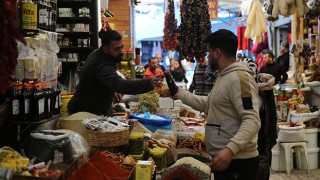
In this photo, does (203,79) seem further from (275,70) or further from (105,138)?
(105,138)

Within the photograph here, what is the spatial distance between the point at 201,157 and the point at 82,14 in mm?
4668

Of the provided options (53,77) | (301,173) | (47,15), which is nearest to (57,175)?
(53,77)

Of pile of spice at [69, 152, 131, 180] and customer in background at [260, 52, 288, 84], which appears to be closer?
pile of spice at [69, 152, 131, 180]

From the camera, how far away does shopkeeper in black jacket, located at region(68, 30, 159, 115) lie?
14.1ft

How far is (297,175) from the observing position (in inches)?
291

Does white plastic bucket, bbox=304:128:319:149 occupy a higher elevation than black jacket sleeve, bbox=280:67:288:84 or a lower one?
lower

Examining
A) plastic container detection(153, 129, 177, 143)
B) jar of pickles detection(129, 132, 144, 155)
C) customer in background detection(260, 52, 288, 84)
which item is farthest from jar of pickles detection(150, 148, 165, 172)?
customer in background detection(260, 52, 288, 84)

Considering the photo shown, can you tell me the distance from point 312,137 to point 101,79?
4.77m

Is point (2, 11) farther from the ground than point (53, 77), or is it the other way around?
point (2, 11)

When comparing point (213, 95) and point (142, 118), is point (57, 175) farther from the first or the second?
point (142, 118)

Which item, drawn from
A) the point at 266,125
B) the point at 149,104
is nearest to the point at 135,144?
the point at 266,125

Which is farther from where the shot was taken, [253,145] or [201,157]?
[201,157]

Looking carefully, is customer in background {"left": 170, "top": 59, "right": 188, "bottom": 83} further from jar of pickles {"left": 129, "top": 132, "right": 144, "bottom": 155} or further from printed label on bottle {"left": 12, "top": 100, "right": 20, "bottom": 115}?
printed label on bottle {"left": 12, "top": 100, "right": 20, "bottom": 115}

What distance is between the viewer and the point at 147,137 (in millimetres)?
4133
